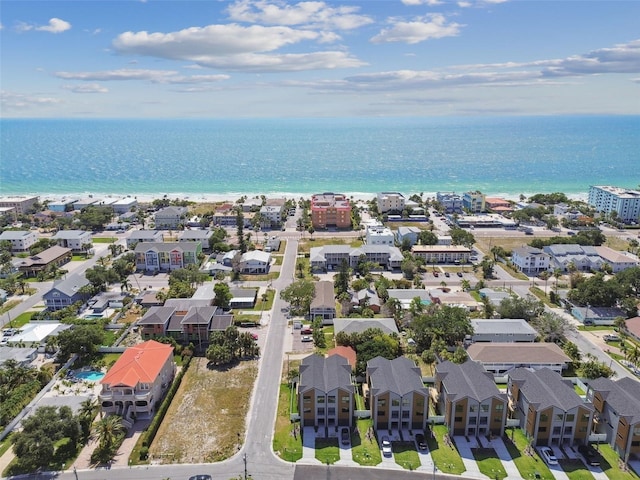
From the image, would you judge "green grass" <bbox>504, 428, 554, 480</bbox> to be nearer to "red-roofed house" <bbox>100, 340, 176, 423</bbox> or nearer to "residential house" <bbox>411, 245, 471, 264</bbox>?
"red-roofed house" <bbox>100, 340, 176, 423</bbox>

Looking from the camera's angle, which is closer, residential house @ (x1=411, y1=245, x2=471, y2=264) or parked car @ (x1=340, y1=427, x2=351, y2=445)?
parked car @ (x1=340, y1=427, x2=351, y2=445)

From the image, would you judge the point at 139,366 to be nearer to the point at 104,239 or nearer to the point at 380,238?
the point at 380,238

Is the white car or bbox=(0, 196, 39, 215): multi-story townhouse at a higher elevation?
bbox=(0, 196, 39, 215): multi-story townhouse

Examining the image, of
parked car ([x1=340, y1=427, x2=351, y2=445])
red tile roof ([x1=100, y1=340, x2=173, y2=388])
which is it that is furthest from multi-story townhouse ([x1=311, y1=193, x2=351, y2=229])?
parked car ([x1=340, y1=427, x2=351, y2=445])

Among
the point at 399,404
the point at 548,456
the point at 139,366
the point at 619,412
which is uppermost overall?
the point at 139,366

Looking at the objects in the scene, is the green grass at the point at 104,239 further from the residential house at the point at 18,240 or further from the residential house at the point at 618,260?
the residential house at the point at 618,260

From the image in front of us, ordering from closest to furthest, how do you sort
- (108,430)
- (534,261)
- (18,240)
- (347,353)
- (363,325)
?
(108,430) < (347,353) < (363,325) < (534,261) < (18,240)

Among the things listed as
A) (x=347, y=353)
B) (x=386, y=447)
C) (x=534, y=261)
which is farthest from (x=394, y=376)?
(x=534, y=261)

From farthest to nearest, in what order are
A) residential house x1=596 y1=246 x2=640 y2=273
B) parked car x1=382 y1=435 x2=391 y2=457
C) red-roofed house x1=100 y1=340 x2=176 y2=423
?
residential house x1=596 y1=246 x2=640 y2=273
red-roofed house x1=100 y1=340 x2=176 y2=423
parked car x1=382 y1=435 x2=391 y2=457
